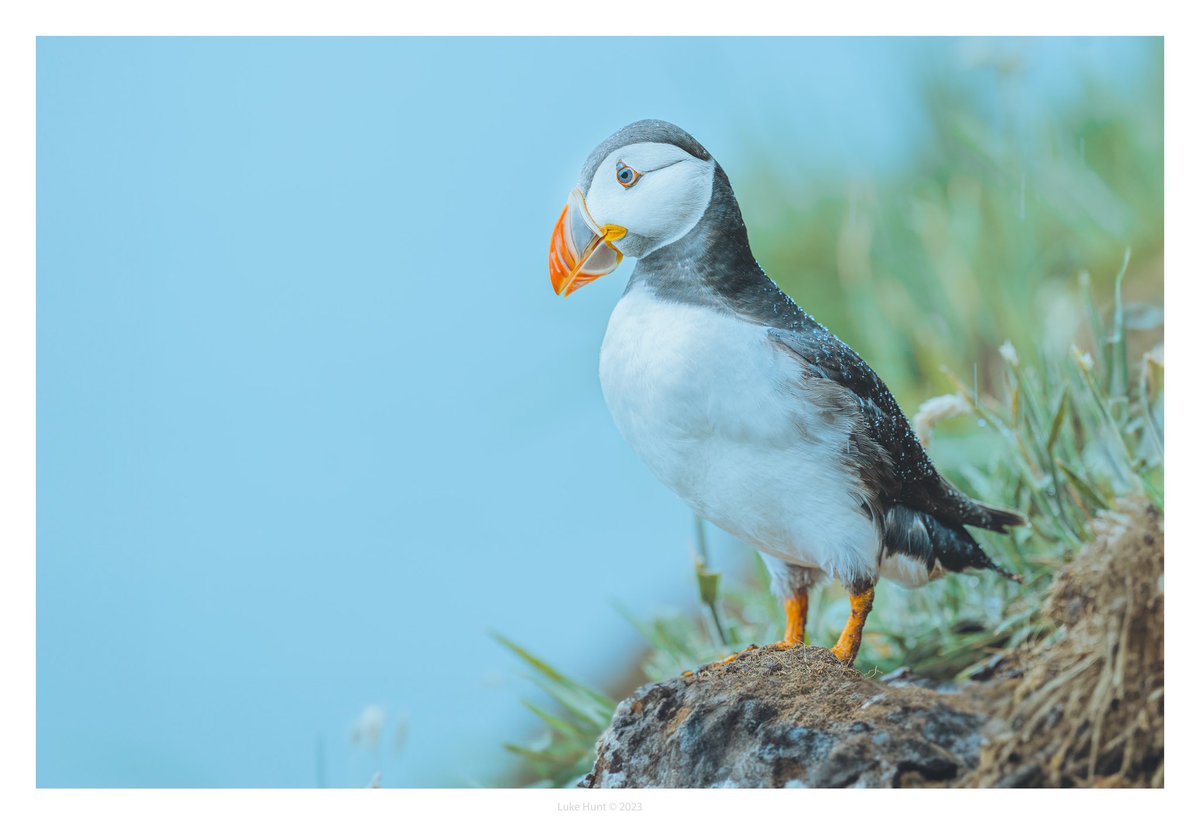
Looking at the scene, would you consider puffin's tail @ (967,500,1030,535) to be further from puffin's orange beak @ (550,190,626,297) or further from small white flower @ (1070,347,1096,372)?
puffin's orange beak @ (550,190,626,297)

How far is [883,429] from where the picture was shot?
1.61 metres

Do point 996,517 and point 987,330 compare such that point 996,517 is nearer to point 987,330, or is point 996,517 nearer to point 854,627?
point 854,627

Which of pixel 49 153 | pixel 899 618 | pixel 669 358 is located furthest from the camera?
pixel 899 618

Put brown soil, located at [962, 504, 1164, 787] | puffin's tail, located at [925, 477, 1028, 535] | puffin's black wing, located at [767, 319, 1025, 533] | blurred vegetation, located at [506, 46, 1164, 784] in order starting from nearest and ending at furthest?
brown soil, located at [962, 504, 1164, 787] → puffin's black wing, located at [767, 319, 1025, 533] → puffin's tail, located at [925, 477, 1028, 535] → blurred vegetation, located at [506, 46, 1164, 784]

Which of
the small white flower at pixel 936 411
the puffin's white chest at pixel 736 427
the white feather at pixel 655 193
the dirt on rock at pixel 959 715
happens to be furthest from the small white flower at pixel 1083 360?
the white feather at pixel 655 193

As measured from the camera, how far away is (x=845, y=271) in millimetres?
2246

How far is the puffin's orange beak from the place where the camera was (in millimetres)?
1629

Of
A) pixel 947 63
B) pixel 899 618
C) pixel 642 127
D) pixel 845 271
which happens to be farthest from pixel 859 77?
pixel 899 618

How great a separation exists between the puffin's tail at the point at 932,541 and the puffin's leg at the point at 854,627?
0.09m

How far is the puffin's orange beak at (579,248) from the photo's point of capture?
1.63m

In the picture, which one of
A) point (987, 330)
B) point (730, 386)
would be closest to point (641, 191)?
point (730, 386)

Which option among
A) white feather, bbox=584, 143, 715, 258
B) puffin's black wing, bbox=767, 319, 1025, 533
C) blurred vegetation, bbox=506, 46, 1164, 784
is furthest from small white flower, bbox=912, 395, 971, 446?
white feather, bbox=584, 143, 715, 258
